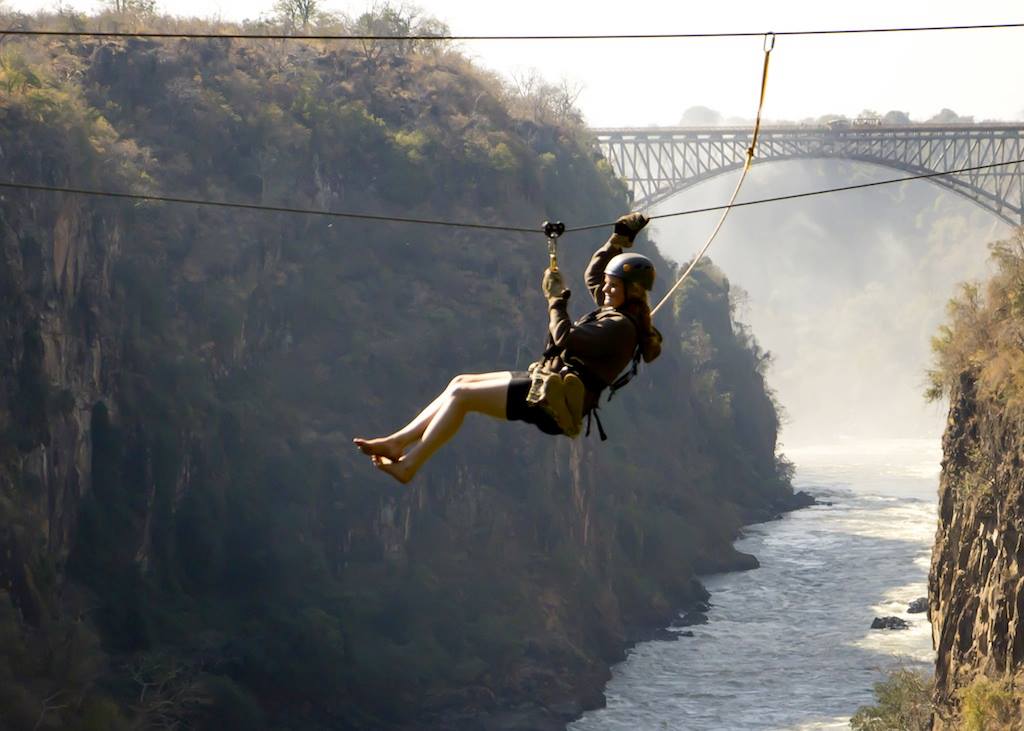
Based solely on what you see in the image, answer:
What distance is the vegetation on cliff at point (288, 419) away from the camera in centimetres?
4303

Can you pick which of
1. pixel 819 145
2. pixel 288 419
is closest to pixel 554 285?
pixel 288 419

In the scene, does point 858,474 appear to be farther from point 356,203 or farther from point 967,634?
point 967,634

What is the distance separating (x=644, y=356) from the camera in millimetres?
11930

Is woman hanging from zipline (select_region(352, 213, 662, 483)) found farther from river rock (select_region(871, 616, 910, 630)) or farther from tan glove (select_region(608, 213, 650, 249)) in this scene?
river rock (select_region(871, 616, 910, 630))

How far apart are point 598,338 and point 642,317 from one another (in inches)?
20.8

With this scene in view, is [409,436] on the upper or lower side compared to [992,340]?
upper

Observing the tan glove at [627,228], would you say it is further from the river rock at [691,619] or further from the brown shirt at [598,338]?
the river rock at [691,619]

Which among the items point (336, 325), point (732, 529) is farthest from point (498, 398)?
point (732, 529)

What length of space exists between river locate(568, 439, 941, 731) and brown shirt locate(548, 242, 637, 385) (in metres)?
38.5

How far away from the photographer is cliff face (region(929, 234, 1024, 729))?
36.1 m

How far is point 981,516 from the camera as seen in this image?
39.6 meters

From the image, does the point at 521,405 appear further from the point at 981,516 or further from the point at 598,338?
the point at 981,516

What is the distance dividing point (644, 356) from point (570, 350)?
0.80 meters

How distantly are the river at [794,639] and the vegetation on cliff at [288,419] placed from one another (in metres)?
2.25
